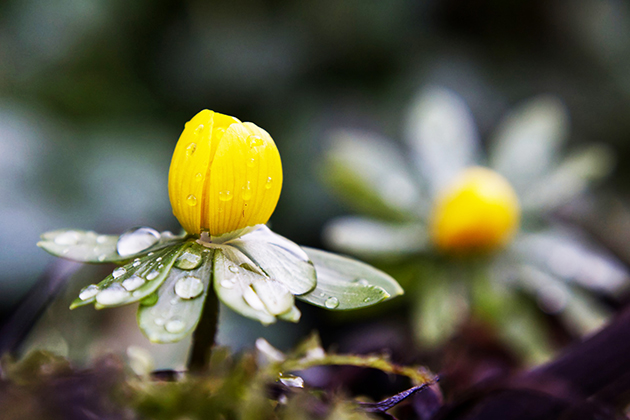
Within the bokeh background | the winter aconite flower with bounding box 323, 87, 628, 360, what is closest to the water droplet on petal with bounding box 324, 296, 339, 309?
the winter aconite flower with bounding box 323, 87, 628, 360

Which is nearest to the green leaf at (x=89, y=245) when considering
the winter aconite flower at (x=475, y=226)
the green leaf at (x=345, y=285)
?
the green leaf at (x=345, y=285)

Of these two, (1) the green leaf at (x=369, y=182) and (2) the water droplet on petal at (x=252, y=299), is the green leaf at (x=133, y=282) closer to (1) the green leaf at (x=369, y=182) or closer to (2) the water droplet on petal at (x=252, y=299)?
(2) the water droplet on petal at (x=252, y=299)

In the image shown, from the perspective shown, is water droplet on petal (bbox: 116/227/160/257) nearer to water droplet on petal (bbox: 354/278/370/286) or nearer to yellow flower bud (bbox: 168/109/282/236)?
yellow flower bud (bbox: 168/109/282/236)

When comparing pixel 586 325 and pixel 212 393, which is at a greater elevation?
pixel 212 393

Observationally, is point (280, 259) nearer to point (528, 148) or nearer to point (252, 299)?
point (252, 299)

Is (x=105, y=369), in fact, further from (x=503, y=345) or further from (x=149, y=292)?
(x=503, y=345)

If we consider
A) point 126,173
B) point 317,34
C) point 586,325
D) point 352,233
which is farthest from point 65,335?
point 317,34

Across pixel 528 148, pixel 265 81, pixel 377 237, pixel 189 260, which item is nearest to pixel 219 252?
pixel 189 260
